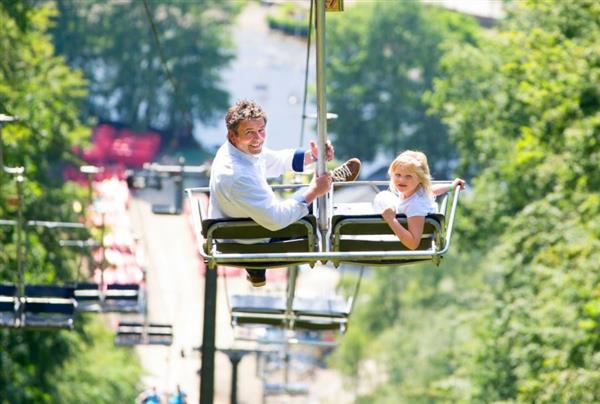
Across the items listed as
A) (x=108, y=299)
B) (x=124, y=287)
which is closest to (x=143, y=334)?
(x=124, y=287)

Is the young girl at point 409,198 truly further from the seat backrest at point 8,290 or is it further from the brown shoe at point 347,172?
the seat backrest at point 8,290

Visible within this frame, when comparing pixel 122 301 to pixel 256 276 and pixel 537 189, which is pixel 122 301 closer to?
pixel 256 276

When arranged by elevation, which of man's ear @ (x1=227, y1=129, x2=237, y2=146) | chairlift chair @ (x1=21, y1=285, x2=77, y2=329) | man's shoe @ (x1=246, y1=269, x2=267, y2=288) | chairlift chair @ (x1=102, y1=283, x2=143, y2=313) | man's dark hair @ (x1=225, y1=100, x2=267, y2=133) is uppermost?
man's dark hair @ (x1=225, y1=100, x2=267, y2=133)

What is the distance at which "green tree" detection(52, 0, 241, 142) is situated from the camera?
12825 cm

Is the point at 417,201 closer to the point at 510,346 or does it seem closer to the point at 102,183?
the point at 510,346

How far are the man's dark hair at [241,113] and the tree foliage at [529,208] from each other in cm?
1552

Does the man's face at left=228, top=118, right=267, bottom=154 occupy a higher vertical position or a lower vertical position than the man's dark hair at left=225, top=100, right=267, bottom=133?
lower

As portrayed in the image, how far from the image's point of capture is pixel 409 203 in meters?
14.7

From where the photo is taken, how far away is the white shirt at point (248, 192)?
46.9 feet

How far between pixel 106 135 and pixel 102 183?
22.2 m

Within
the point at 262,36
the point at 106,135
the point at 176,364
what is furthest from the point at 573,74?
the point at 262,36

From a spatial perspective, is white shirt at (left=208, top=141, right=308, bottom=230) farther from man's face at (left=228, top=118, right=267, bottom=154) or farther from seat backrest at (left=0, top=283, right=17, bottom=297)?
seat backrest at (left=0, top=283, right=17, bottom=297)

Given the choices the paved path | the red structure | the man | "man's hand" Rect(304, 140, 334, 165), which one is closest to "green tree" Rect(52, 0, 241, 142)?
the red structure

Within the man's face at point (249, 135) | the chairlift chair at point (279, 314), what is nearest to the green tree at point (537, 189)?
the chairlift chair at point (279, 314)
